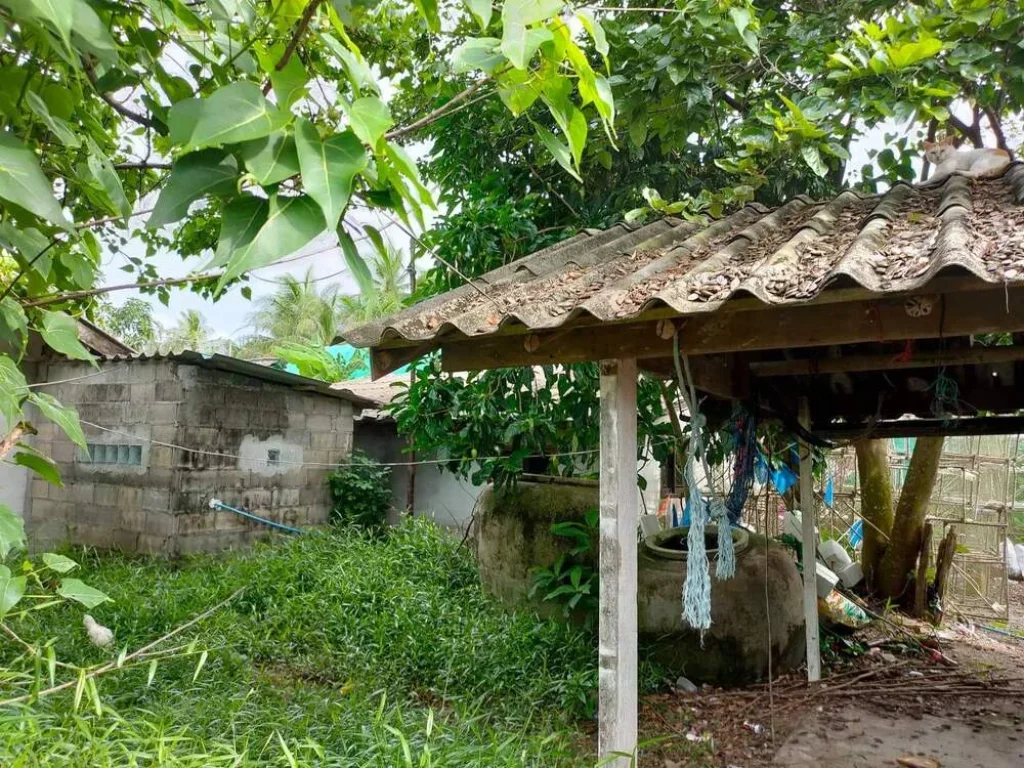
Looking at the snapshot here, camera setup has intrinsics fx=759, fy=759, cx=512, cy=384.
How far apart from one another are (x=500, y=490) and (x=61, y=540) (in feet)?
18.2

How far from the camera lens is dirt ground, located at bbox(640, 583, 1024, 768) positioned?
430 centimetres

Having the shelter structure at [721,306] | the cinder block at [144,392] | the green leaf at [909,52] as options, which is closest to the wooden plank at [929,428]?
the shelter structure at [721,306]

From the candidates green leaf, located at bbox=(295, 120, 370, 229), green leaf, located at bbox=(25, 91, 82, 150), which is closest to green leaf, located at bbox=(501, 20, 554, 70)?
green leaf, located at bbox=(295, 120, 370, 229)

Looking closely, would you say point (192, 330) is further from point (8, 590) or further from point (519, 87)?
point (519, 87)

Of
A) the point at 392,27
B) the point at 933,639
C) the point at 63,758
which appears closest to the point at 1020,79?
the point at 392,27

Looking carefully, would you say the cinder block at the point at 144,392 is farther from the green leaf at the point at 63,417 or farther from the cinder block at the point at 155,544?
the green leaf at the point at 63,417

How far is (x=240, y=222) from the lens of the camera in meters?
1.16

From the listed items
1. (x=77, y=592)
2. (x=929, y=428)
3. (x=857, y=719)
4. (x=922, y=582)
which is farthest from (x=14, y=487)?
(x=922, y=582)

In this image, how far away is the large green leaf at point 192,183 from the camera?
1150mm

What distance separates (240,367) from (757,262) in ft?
21.8

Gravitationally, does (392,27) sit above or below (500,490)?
above

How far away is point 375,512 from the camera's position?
9555 millimetres

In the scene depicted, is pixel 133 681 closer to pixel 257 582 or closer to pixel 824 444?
pixel 257 582

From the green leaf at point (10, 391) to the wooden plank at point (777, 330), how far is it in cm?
187
